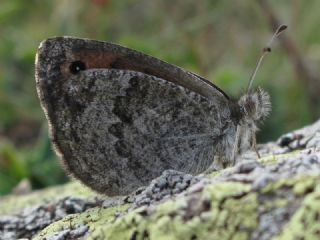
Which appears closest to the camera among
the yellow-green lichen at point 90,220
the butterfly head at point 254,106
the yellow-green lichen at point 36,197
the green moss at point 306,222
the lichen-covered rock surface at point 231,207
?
the green moss at point 306,222

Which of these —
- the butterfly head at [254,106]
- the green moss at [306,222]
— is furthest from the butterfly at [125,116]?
the green moss at [306,222]

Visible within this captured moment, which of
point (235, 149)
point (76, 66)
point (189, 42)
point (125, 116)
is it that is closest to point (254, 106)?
point (235, 149)

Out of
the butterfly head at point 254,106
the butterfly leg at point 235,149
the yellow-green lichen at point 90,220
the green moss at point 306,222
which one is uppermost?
the butterfly head at point 254,106

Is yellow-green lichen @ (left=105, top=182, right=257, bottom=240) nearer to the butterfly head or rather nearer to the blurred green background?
the butterfly head

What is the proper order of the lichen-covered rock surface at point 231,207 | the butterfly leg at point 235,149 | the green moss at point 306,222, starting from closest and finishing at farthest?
the green moss at point 306,222 < the lichen-covered rock surface at point 231,207 < the butterfly leg at point 235,149

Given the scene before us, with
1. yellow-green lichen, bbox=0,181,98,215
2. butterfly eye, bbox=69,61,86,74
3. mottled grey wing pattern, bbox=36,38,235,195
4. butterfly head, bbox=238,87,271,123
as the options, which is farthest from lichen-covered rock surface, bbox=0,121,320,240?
yellow-green lichen, bbox=0,181,98,215

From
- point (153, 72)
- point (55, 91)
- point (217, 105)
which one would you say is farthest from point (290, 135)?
point (55, 91)

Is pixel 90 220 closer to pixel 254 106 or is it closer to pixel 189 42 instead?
pixel 254 106

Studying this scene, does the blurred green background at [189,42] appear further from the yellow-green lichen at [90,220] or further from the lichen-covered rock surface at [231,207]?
→ the lichen-covered rock surface at [231,207]
